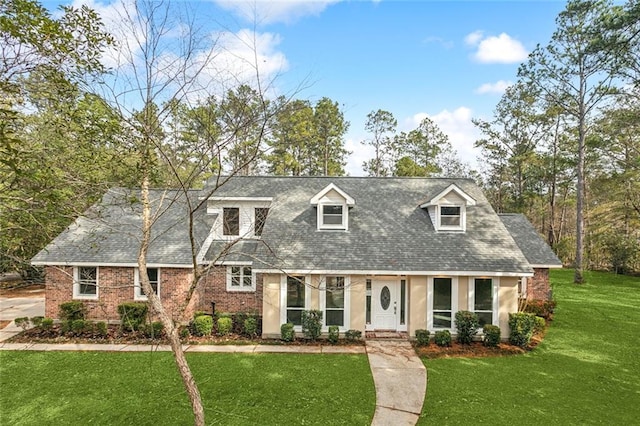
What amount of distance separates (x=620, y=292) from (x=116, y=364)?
96.7 ft

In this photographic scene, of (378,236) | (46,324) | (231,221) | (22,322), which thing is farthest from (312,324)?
(22,322)

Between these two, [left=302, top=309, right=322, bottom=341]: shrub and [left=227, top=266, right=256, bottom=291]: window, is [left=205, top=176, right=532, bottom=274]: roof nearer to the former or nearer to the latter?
[left=227, top=266, right=256, bottom=291]: window

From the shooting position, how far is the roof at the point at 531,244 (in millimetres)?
17866

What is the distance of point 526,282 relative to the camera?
1791 centimetres

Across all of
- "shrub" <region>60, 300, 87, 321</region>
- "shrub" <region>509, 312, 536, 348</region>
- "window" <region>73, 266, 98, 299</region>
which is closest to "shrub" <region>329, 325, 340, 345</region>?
"shrub" <region>509, 312, 536, 348</region>

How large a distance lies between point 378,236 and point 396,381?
6532mm

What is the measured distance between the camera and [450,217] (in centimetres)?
1527

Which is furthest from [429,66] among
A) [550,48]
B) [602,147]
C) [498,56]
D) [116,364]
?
[602,147]

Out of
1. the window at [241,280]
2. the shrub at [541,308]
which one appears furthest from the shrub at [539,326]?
the window at [241,280]

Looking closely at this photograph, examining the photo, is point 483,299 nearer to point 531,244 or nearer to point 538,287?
point 538,287

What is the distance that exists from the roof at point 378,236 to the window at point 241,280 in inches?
26.4

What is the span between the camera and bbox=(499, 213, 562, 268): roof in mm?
17866

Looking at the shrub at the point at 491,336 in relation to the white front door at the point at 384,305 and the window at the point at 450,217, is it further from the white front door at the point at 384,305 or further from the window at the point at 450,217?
the window at the point at 450,217

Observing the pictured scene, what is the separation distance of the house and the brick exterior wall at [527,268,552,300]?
0.11 meters
